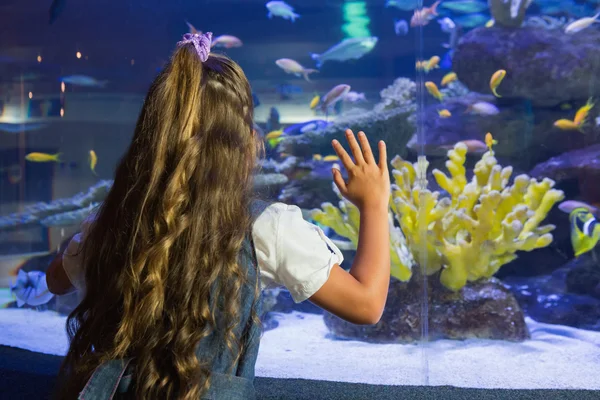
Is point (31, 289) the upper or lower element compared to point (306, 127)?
lower

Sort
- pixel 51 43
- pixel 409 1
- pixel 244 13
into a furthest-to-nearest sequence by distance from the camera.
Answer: pixel 51 43
pixel 244 13
pixel 409 1

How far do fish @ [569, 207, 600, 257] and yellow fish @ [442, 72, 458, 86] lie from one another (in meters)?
1.07

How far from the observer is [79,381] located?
4.16ft

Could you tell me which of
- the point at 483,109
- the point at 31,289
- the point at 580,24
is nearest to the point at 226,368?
the point at 483,109

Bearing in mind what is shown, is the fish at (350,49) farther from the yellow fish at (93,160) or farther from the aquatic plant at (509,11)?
the yellow fish at (93,160)

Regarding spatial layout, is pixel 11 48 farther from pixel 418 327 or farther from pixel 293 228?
pixel 293 228

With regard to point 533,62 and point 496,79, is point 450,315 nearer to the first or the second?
point 496,79

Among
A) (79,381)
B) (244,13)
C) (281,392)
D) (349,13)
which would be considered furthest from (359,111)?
(79,381)

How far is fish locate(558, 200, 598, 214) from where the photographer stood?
3.46 m

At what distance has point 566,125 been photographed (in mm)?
3494

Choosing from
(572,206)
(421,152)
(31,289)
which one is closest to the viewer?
(421,152)

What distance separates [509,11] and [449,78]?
557 mm

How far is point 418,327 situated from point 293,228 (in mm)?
2261

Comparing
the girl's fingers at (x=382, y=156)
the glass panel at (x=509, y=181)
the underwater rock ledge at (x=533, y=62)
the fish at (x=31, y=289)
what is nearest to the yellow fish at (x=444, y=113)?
the glass panel at (x=509, y=181)
